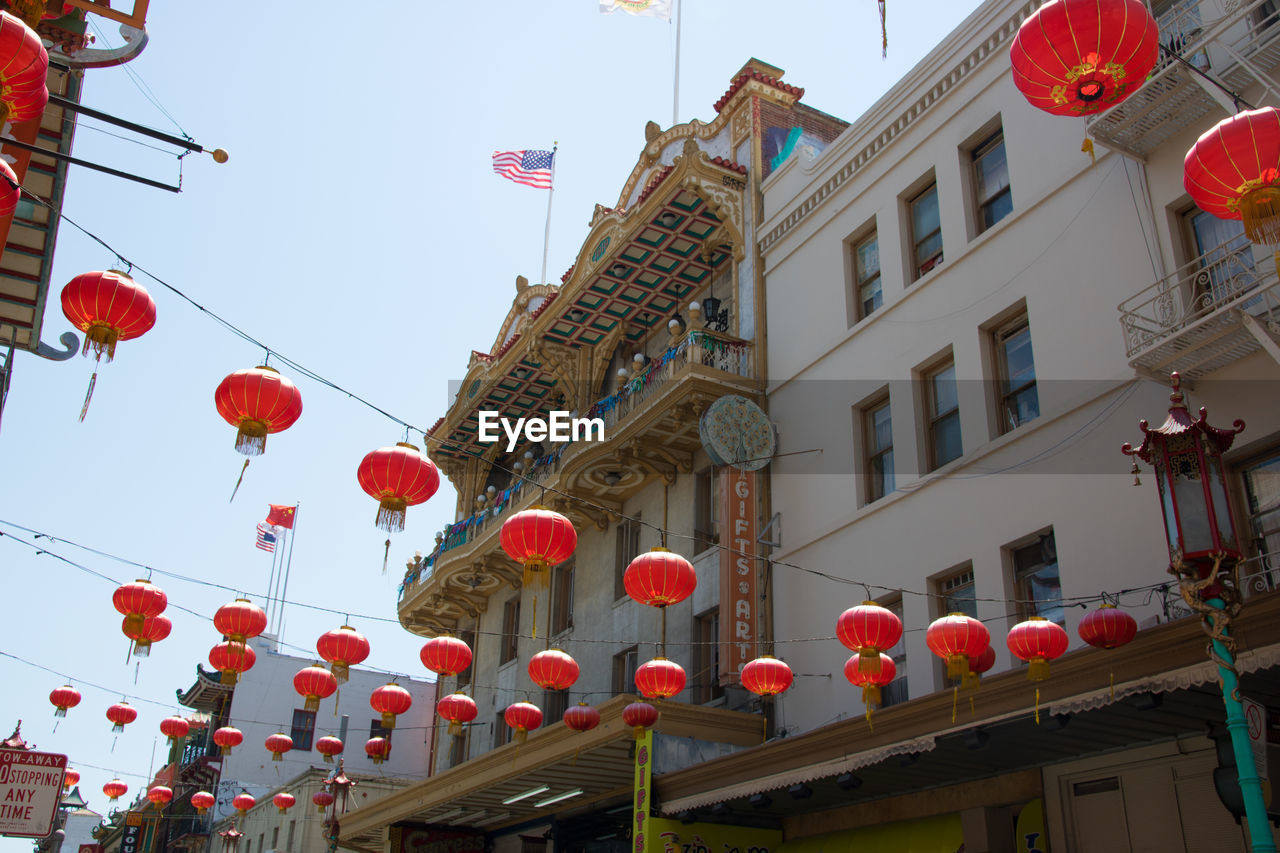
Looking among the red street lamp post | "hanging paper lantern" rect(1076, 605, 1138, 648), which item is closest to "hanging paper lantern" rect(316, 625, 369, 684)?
"hanging paper lantern" rect(1076, 605, 1138, 648)

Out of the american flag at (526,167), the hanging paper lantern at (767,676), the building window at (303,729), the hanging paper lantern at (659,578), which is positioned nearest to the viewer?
the hanging paper lantern at (659,578)

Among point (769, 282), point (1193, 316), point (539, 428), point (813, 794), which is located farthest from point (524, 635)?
point (1193, 316)

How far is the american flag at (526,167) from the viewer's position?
32062 mm

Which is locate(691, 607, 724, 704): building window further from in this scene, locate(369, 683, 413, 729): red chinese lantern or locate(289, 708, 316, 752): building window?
locate(289, 708, 316, 752): building window

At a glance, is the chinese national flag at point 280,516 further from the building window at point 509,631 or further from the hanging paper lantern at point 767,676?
the hanging paper lantern at point 767,676

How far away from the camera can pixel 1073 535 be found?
14.8 meters

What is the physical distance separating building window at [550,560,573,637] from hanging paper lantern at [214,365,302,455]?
16.1 meters

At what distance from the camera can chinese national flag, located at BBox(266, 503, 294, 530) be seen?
1983 inches

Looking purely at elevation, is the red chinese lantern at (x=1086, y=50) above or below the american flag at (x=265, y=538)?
below

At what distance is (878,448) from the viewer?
19359 mm

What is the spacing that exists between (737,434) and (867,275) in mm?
3855

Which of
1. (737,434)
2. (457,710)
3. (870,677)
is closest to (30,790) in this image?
(870,677)

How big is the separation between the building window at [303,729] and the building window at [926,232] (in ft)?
126

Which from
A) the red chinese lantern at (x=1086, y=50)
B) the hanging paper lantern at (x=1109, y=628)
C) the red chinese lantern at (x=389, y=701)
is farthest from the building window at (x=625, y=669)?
the red chinese lantern at (x=1086, y=50)
